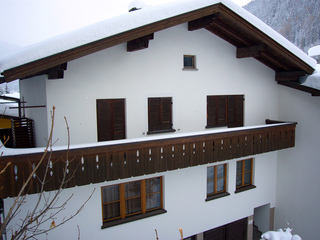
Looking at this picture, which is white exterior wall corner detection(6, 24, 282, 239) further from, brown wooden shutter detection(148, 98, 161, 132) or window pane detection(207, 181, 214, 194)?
window pane detection(207, 181, 214, 194)

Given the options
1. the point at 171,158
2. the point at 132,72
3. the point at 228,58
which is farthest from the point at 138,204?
the point at 228,58

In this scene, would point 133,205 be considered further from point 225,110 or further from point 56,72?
point 225,110

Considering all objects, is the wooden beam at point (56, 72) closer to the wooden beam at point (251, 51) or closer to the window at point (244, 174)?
the wooden beam at point (251, 51)

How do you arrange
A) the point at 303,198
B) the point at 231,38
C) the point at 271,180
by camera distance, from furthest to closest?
1. the point at 271,180
2. the point at 303,198
3. the point at 231,38

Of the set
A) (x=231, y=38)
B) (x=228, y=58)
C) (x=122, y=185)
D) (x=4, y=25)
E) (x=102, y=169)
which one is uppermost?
(x=4, y=25)

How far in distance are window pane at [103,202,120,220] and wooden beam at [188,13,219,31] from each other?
6.38m

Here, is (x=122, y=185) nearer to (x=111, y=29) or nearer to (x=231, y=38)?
(x=111, y=29)

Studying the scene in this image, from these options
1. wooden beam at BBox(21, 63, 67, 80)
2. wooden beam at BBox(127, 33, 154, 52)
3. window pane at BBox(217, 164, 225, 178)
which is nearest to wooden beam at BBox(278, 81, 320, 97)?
window pane at BBox(217, 164, 225, 178)

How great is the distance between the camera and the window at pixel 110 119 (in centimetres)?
827

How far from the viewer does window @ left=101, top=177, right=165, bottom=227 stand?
8.31 metres

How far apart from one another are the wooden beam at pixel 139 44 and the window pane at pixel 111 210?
4823 mm

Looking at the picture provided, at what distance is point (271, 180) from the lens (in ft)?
39.1

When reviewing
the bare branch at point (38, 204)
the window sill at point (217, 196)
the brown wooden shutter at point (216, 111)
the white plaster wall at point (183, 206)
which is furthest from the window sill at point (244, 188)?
the bare branch at point (38, 204)

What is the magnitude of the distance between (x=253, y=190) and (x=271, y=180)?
1.24 m
